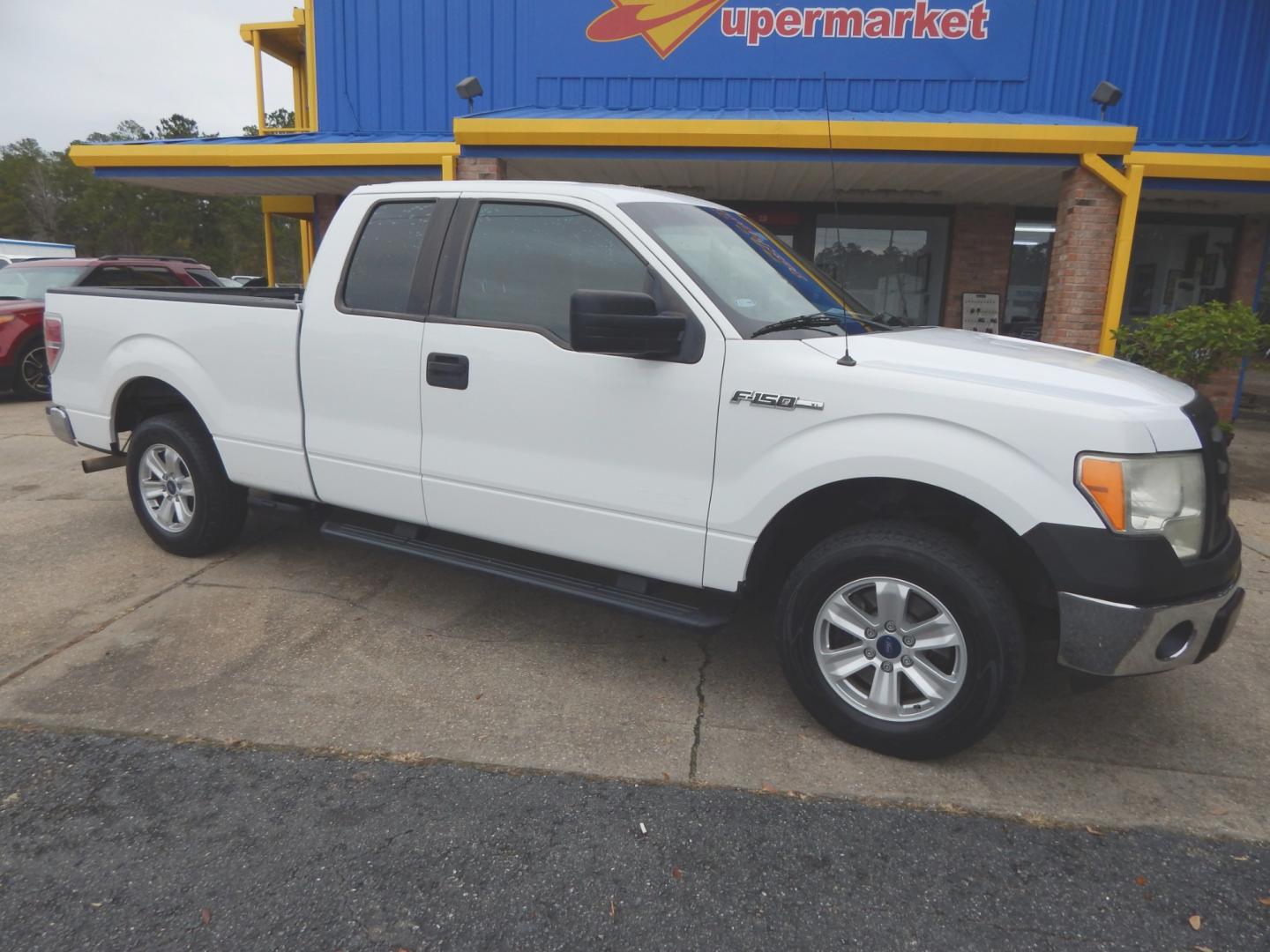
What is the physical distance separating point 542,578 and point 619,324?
47.9 inches

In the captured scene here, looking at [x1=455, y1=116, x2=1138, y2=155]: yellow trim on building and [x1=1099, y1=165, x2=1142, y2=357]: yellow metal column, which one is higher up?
[x1=455, y1=116, x2=1138, y2=155]: yellow trim on building

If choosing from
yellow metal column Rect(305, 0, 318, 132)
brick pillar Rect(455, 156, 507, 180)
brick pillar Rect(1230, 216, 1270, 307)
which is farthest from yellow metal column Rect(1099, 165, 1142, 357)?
yellow metal column Rect(305, 0, 318, 132)

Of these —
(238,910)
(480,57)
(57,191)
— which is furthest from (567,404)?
(57,191)

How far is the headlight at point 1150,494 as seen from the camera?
8.64 feet

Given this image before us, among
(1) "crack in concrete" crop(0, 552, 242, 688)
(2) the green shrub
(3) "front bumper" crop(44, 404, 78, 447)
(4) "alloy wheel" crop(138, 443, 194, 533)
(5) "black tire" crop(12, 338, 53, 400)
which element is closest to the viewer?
(1) "crack in concrete" crop(0, 552, 242, 688)

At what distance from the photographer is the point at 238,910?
7.66 ft

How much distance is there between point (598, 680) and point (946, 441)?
1.75m

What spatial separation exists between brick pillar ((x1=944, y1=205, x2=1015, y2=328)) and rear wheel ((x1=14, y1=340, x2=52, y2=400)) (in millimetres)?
11422

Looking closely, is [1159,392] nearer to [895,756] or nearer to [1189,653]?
[1189,653]

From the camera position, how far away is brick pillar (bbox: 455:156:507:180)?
905 cm

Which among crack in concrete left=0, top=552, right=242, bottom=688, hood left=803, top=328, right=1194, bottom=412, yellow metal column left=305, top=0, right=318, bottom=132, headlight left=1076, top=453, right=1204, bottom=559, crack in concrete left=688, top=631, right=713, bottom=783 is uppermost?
yellow metal column left=305, top=0, right=318, bottom=132

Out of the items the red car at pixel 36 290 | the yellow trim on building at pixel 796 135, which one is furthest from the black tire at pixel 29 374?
the yellow trim on building at pixel 796 135

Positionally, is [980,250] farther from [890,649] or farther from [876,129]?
[890,649]

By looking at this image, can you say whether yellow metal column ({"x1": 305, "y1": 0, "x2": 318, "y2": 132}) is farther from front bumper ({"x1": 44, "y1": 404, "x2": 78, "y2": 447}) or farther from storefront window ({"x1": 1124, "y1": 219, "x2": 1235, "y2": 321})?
storefront window ({"x1": 1124, "y1": 219, "x2": 1235, "y2": 321})
